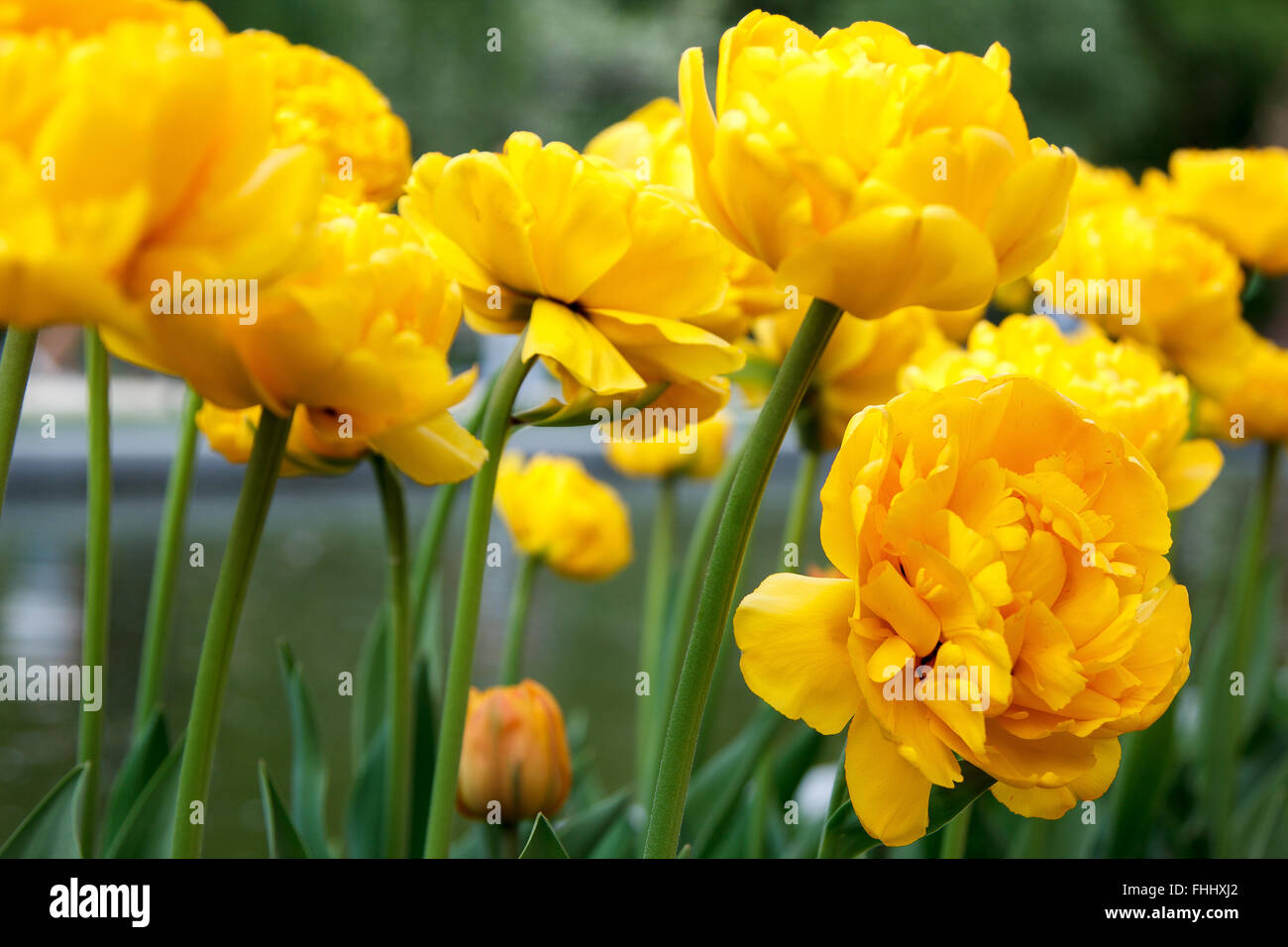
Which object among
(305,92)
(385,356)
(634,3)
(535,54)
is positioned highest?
(634,3)

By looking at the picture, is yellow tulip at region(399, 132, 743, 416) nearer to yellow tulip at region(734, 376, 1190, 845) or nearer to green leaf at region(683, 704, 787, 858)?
yellow tulip at region(734, 376, 1190, 845)

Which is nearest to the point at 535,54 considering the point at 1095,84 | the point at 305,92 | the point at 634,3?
the point at 634,3

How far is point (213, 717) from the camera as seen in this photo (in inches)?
11.0

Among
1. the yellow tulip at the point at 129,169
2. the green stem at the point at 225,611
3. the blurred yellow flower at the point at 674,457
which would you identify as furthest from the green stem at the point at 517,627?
the yellow tulip at the point at 129,169

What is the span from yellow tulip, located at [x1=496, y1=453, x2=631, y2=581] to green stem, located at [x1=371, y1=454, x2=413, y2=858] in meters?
0.35

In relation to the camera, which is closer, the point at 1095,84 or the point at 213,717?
the point at 213,717

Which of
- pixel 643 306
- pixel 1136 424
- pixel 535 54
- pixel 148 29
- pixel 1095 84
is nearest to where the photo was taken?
pixel 148 29

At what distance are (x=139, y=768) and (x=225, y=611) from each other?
273 mm

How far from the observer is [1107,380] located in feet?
1.53

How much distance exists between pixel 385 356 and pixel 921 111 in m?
0.12

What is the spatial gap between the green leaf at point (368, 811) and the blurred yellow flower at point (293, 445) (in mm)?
211

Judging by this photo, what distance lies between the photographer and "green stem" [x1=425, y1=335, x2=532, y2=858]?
0.35 meters
